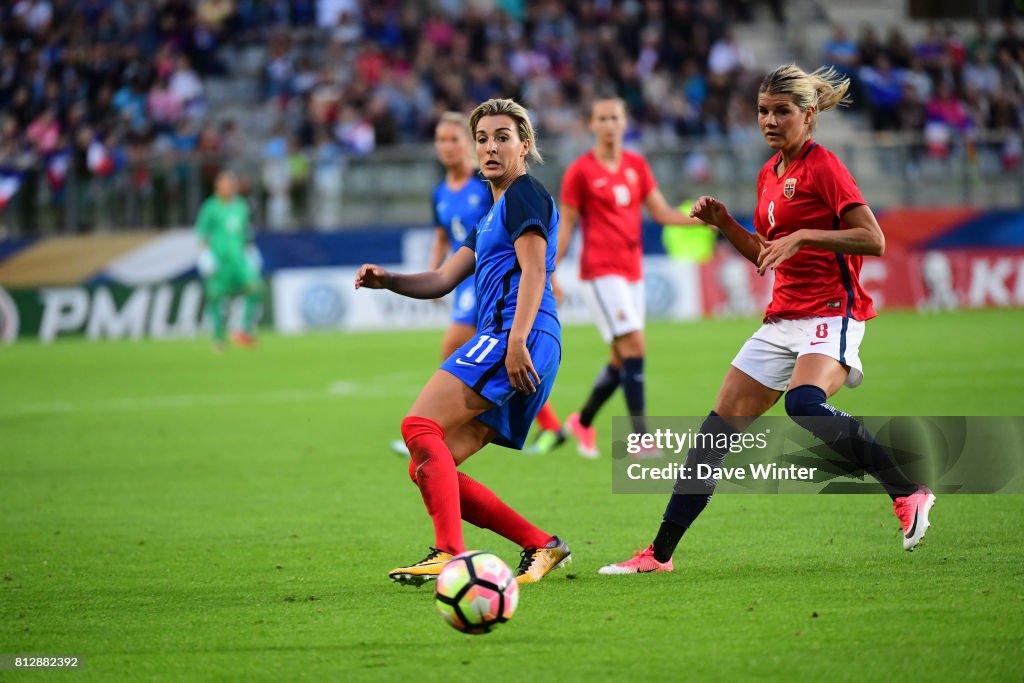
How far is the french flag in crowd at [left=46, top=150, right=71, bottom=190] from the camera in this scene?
2539 centimetres

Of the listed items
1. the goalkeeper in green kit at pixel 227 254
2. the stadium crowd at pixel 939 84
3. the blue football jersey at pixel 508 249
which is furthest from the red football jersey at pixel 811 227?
the stadium crowd at pixel 939 84

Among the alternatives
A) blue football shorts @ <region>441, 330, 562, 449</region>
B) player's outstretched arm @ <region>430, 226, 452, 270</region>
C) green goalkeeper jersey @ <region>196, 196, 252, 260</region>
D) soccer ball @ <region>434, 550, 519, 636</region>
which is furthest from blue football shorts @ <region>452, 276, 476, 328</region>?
green goalkeeper jersey @ <region>196, 196, 252, 260</region>

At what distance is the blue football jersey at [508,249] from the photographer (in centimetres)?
583

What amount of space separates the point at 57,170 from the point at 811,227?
21744 mm

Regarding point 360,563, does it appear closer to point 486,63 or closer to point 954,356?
point 954,356

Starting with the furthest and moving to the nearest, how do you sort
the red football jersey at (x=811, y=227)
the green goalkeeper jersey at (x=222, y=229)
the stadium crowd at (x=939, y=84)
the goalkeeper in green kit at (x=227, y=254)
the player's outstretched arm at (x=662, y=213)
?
the stadium crowd at (x=939, y=84) < the green goalkeeper jersey at (x=222, y=229) < the goalkeeper in green kit at (x=227, y=254) < the player's outstretched arm at (x=662, y=213) < the red football jersey at (x=811, y=227)

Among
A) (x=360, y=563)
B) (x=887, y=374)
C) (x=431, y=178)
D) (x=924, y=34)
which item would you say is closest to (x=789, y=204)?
(x=360, y=563)

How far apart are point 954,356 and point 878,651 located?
12356 millimetres

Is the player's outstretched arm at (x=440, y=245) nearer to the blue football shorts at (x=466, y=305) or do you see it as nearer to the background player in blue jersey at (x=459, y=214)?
the background player in blue jersey at (x=459, y=214)

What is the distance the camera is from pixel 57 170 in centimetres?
2556

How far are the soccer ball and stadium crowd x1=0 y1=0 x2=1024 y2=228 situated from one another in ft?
67.5

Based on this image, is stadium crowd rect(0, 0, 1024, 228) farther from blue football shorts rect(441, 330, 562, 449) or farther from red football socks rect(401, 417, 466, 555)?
red football socks rect(401, 417, 466, 555)

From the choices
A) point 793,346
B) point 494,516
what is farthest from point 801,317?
point 494,516

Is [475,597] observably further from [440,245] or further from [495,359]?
[440,245]
